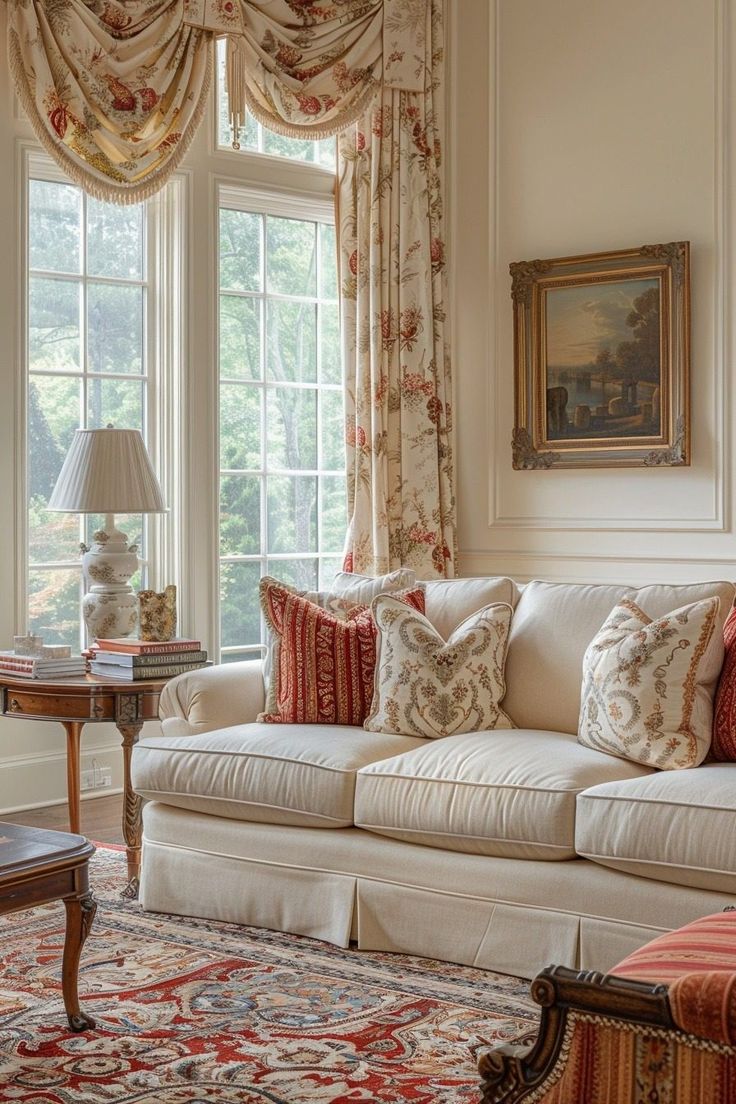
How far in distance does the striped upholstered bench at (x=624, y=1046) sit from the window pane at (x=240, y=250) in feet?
13.7

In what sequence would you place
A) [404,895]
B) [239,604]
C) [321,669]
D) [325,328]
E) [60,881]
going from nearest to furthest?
1. [60,881]
2. [404,895]
3. [321,669]
4. [239,604]
5. [325,328]

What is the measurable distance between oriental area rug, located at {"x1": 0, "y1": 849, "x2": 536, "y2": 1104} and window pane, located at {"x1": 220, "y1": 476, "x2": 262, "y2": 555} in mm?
2202

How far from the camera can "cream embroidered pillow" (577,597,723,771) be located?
10.7 feet

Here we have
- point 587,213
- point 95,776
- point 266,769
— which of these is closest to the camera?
point 266,769

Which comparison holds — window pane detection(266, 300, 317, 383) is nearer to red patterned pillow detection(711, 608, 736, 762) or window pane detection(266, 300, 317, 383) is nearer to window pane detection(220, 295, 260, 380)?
window pane detection(220, 295, 260, 380)

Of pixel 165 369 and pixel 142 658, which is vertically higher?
pixel 165 369

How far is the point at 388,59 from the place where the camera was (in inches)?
222

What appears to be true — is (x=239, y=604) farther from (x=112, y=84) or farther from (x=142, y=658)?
(x=112, y=84)

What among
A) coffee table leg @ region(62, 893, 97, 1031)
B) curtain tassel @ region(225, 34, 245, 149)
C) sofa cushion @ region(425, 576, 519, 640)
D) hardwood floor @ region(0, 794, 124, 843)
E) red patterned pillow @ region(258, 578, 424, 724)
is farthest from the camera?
curtain tassel @ region(225, 34, 245, 149)

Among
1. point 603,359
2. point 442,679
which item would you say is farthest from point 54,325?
point 442,679

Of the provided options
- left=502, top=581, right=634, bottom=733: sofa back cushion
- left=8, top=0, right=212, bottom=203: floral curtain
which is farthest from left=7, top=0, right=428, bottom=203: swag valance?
left=502, top=581, right=634, bottom=733: sofa back cushion

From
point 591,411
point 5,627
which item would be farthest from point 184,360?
point 591,411

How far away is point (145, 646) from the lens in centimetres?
411

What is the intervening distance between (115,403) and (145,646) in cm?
148
